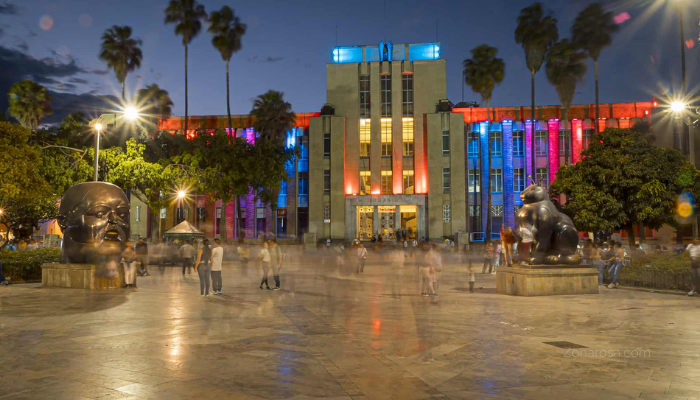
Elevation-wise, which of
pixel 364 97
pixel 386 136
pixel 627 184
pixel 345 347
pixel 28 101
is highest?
pixel 364 97

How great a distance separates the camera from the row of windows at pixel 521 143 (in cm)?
5878

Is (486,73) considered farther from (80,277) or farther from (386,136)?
(80,277)

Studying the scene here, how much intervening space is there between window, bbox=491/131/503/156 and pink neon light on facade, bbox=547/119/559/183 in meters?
5.07

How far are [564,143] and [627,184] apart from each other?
90.5 feet

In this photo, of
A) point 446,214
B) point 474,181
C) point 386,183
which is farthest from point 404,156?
point 474,181

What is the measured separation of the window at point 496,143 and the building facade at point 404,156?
0.35ft

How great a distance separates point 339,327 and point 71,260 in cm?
1153

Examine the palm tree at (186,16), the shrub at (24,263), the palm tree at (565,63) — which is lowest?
the shrub at (24,263)

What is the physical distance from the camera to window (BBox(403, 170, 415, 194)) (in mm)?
60094

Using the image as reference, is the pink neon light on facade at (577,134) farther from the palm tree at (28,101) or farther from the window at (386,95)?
the palm tree at (28,101)

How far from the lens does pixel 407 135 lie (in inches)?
2392

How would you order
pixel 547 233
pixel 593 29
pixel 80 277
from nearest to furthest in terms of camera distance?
pixel 547 233
pixel 80 277
pixel 593 29

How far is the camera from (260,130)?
183 ft

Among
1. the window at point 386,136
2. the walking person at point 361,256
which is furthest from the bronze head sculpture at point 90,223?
the window at point 386,136
